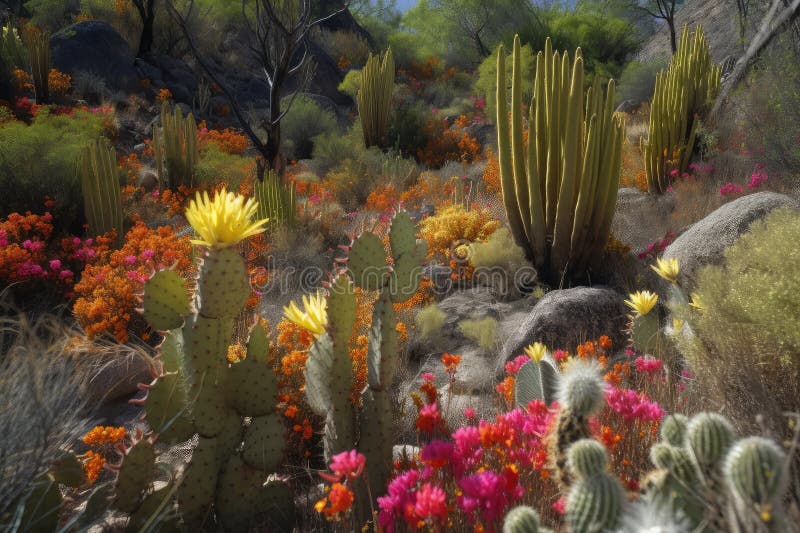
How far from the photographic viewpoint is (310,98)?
54.9 feet

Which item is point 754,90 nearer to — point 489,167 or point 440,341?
point 489,167

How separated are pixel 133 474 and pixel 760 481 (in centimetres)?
199

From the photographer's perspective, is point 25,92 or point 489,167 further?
point 25,92

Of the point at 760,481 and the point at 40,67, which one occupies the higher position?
the point at 40,67

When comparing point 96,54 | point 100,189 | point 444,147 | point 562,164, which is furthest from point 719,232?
point 96,54

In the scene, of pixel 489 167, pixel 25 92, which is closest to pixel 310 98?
pixel 25 92

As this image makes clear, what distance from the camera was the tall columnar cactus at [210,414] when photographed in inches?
83.8

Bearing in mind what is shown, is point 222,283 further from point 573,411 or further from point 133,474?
point 573,411

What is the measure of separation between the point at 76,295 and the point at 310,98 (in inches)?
483

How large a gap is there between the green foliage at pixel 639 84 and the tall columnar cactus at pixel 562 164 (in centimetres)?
1253

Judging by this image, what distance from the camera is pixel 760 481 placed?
1.03 meters

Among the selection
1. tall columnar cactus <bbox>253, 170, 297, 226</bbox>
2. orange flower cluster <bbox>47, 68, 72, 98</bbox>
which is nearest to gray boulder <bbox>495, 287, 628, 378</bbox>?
tall columnar cactus <bbox>253, 170, 297, 226</bbox>

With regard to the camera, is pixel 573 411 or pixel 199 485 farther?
pixel 199 485

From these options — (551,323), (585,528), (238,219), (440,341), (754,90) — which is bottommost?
(440,341)
